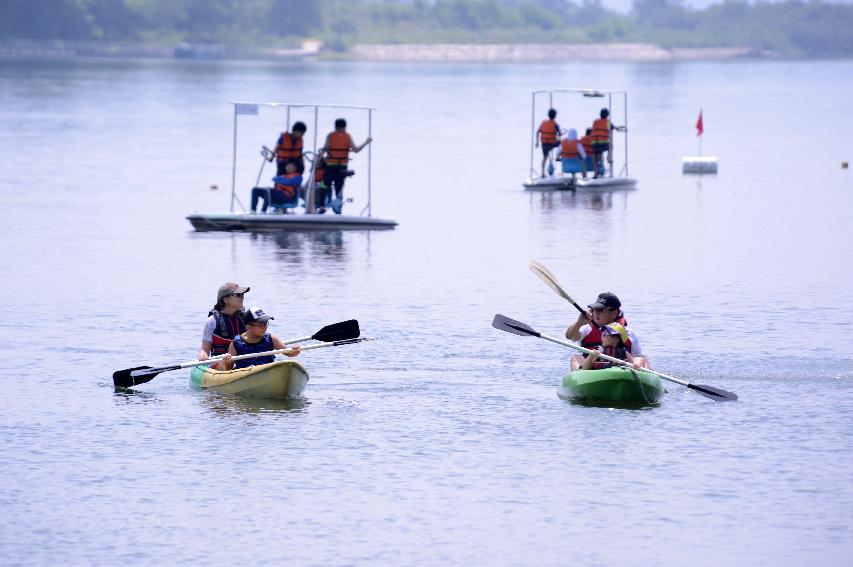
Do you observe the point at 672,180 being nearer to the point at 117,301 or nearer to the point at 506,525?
the point at 117,301

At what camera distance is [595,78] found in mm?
167625

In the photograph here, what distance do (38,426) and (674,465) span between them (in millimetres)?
7691

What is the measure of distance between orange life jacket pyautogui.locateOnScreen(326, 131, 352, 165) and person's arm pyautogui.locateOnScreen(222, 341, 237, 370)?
1624cm

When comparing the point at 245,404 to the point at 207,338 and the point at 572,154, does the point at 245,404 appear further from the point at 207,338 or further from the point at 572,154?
the point at 572,154

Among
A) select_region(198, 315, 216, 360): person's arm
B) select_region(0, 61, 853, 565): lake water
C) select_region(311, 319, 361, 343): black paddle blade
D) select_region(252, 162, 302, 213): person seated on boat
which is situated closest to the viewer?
select_region(0, 61, 853, 565): lake water

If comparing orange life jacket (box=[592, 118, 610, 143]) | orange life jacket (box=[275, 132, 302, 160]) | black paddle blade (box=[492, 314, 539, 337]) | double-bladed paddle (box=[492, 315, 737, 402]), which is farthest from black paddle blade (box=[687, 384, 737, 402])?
orange life jacket (box=[592, 118, 610, 143])

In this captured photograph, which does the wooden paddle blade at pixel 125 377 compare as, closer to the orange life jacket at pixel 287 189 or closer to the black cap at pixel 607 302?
the black cap at pixel 607 302

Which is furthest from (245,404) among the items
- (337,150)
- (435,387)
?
(337,150)

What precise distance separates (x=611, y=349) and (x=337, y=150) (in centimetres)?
1715

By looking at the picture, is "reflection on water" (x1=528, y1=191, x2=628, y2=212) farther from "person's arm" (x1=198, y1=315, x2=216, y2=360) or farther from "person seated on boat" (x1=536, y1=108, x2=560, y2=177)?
"person's arm" (x1=198, y1=315, x2=216, y2=360)

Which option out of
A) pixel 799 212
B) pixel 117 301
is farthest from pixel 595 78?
pixel 117 301

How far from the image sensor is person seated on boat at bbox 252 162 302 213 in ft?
126

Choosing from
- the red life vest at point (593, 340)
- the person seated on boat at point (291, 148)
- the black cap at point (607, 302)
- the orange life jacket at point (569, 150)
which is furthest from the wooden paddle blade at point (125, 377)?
the orange life jacket at point (569, 150)

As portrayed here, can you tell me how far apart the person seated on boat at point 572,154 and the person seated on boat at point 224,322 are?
27.6 m
